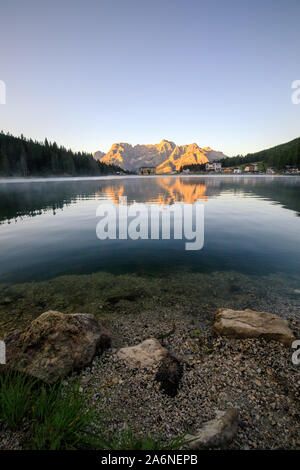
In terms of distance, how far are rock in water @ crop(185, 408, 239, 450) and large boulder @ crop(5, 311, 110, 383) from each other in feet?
10.1

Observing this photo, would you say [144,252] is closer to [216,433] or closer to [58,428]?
[216,433]

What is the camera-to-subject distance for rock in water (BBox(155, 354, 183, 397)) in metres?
4.62

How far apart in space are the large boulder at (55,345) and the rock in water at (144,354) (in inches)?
28.6

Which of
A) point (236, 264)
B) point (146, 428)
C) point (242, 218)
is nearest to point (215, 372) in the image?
point (146, 428)

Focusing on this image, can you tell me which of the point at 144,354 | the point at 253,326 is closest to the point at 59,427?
the point at 144,354

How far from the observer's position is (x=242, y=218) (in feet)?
76.8

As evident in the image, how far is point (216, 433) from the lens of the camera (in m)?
3.41

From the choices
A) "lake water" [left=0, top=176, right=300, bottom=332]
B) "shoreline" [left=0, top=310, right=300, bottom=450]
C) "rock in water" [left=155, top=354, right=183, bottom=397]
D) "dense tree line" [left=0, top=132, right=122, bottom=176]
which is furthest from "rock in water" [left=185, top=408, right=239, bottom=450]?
"dense tree line" [left=0, top=132, right=122, bottom=176]

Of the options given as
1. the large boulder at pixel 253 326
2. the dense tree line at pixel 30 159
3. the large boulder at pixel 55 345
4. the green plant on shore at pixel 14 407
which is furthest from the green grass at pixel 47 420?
the dense tree line at pixel 30 159

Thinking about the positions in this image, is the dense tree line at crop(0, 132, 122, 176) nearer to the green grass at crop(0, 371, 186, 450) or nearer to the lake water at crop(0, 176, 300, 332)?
the lake water at crop(0, 176, 300, 332)

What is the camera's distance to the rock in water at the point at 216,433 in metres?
3.28

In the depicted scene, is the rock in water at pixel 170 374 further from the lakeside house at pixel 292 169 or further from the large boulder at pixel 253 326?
the lakeside house at pixel 292 169
